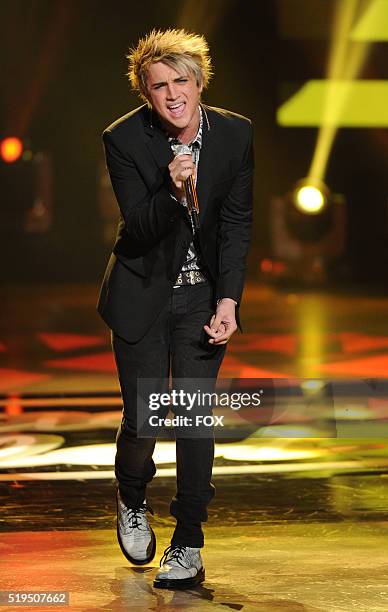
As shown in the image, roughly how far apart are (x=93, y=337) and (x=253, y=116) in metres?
8.25

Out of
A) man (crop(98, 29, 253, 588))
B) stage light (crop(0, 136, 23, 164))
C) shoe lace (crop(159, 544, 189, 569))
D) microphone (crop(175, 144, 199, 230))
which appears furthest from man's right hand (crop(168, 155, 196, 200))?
stage light (crop(0, 136, 23, 164))

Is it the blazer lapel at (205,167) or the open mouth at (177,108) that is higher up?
the open mouth at (177,108)

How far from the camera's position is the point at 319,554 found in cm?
445

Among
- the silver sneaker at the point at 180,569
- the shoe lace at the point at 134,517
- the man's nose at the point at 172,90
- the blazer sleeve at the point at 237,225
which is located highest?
the man's nose at the point at 172,90

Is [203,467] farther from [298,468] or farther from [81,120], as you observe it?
[81,120]

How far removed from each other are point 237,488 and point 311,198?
13692 millimetres

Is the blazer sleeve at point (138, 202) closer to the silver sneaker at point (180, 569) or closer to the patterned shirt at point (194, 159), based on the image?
the patterned shirt at point (194, 159)

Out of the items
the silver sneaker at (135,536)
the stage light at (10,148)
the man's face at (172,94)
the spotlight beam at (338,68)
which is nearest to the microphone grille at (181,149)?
the man's face at (172,94)

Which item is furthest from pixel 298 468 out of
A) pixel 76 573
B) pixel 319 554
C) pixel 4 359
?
pixel 4 359

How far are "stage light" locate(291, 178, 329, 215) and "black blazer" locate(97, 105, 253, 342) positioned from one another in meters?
14.8

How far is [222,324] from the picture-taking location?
4121mm

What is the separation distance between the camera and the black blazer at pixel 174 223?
413 cm

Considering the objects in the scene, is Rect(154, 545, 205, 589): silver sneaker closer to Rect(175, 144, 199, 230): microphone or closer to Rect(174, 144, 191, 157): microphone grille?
Rect(175, 144, 199, 230): microphone

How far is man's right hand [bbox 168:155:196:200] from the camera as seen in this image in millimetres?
3816
